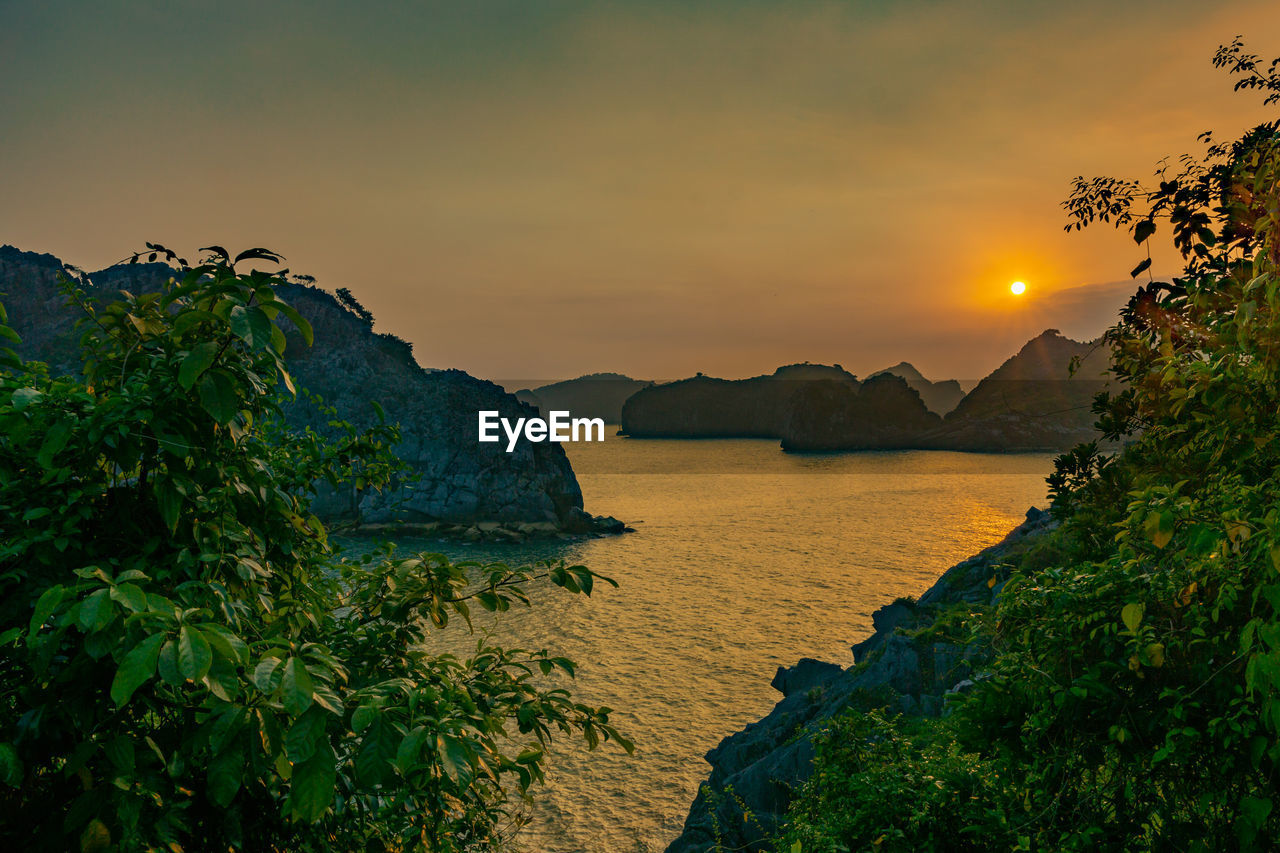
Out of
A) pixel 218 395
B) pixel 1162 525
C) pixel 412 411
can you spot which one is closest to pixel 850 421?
pixel 412 411

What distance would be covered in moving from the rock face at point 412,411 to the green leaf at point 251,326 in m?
55.0

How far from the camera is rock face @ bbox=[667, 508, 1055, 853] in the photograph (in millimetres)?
12867

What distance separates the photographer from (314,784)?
7.48ft

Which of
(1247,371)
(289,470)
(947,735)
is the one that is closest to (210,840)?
(289,470)

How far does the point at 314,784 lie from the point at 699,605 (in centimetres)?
4128

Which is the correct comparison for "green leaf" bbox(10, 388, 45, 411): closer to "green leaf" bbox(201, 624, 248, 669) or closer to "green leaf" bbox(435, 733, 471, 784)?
"green leaf" bbox(201, 624, 248, 669)

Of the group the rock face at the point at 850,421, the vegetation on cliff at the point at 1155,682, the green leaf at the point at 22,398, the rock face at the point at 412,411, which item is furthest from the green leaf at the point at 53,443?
the rock face at the point at 850,421

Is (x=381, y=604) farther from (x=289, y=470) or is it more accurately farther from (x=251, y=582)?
(x=289, y=470)

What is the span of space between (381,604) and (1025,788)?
197 inches

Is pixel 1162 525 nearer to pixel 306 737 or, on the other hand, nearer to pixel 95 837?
pixel 306 737

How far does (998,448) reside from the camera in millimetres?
176000

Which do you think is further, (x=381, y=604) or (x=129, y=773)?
(x=381, y=604)

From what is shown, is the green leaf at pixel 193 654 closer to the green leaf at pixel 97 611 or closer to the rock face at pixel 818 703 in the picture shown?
the green leaf at pixel 97 611

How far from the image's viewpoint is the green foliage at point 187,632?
2.38 m
